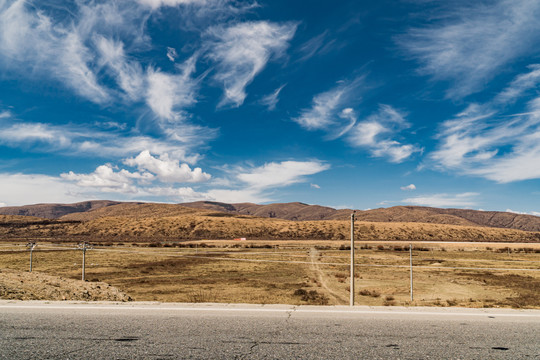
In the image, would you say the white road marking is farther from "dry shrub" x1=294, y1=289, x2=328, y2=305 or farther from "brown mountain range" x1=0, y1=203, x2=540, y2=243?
"brown mountain range" x1=0, y1=203, x2=540, y2=243

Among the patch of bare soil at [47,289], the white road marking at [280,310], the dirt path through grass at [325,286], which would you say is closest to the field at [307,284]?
the dirt path through grass at [325,286]

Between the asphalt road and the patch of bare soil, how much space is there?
2.36 m

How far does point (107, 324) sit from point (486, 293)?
63.1ft

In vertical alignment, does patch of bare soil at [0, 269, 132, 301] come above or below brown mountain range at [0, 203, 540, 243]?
above

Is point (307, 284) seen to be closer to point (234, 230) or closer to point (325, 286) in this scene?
point (325, 286)

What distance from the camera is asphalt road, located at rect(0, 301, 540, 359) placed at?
447cm

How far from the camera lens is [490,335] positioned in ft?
16.8

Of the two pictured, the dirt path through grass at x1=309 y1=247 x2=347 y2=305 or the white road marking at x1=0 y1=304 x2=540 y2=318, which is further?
the dirt path through grass at x1=309 y1=247 x2=347 y2=305

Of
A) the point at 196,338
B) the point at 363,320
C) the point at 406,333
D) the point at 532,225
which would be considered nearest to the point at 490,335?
the point at 406,333

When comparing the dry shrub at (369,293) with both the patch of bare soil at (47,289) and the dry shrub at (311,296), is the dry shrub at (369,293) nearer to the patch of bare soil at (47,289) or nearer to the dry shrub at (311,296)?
the dry shrub at (311,296)

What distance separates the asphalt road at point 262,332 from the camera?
176 inches

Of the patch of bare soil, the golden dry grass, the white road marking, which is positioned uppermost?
the white road marking

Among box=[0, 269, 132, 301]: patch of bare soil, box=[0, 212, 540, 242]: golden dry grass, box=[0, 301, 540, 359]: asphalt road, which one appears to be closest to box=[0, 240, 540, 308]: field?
box=[0, 269, 132, 301]: patch of bare soil

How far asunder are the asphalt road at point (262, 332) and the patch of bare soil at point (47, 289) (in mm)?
2356
